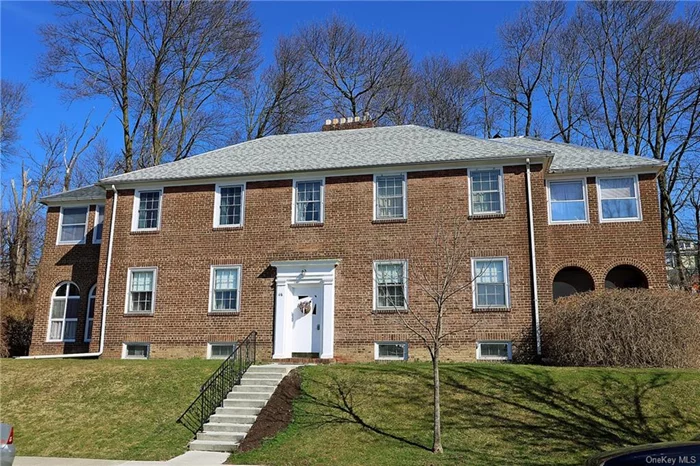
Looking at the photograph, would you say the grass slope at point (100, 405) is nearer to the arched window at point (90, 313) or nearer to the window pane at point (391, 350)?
the arched window at point (90, 313)

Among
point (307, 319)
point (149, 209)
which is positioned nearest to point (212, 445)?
point (307, 319)

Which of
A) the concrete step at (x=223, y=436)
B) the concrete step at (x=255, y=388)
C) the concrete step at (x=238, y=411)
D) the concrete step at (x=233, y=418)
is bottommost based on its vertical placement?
the concrete step at (x=223, y=436)

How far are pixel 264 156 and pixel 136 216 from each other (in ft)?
16.6

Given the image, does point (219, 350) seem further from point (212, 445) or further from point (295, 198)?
point (212, 445)

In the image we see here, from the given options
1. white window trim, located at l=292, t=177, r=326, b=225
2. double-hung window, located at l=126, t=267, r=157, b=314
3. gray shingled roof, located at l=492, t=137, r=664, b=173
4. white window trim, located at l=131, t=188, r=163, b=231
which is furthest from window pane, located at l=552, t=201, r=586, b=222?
double-hung window, located at l=126, t=267, r=157, b=314

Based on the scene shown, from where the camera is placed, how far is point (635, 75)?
2975cm

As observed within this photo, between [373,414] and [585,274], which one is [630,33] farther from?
[373,414]

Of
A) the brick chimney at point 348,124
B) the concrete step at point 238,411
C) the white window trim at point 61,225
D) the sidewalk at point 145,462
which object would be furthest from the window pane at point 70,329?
the brick chimney at point 348,124

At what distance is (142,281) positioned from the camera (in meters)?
19.2

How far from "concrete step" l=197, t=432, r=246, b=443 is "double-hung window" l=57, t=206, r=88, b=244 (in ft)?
43.0

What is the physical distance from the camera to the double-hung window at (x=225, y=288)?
18.4 metres

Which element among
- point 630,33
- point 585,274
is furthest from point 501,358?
point 630,33

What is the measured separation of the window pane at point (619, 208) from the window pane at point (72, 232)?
19139 millimetres

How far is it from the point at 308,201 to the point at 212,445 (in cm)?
932
